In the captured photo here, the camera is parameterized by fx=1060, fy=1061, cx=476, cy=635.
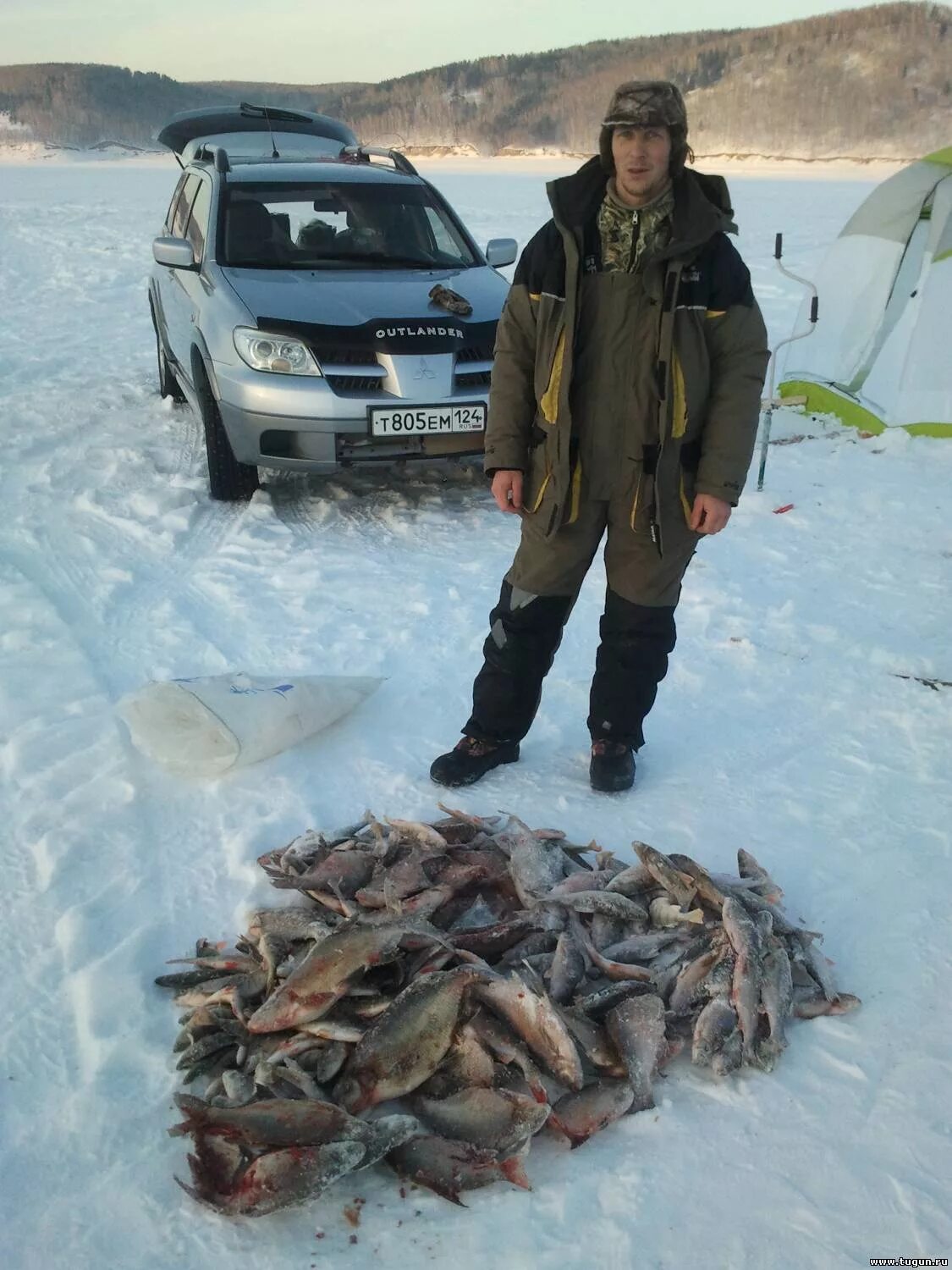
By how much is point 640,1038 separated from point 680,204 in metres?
2.27

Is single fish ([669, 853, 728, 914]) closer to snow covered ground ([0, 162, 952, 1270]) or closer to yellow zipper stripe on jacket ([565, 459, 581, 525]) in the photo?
snow covered ground ([0, 162, 952, 1270])

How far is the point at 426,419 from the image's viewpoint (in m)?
5.77

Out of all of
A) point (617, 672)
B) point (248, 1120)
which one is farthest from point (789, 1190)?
point (617, 672)

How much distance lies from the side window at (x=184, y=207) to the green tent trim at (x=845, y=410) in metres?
4.95

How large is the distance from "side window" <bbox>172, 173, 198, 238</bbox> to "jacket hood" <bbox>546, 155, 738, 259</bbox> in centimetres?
511

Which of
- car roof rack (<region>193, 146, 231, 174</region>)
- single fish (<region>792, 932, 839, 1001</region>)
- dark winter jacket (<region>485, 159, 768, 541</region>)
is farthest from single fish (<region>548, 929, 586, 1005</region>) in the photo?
car roof rack (<region>193, 146, 231, 174</region>)

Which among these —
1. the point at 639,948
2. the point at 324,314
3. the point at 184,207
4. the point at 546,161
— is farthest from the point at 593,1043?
the point at 546,161

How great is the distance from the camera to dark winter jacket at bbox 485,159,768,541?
121 inches

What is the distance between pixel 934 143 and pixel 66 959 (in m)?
96.1

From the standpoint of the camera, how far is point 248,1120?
2252mm

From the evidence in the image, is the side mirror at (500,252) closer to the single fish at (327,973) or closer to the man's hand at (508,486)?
the man's hand at (508,486)

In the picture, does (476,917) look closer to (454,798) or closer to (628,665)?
(454,798)

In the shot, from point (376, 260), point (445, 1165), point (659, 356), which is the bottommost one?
point (445, 1165)

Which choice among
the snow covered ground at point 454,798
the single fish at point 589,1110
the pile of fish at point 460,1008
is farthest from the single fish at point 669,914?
the single fish at point 589,1110
